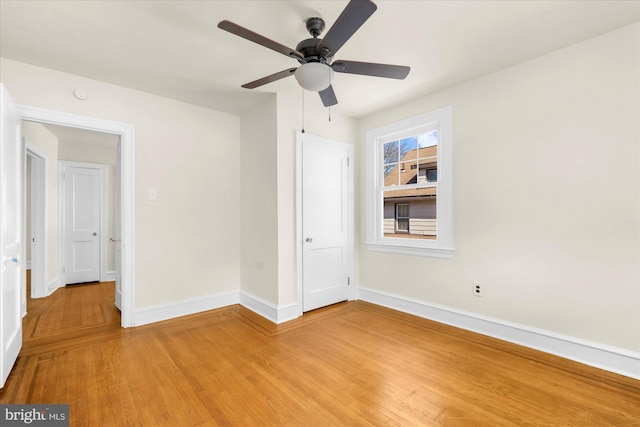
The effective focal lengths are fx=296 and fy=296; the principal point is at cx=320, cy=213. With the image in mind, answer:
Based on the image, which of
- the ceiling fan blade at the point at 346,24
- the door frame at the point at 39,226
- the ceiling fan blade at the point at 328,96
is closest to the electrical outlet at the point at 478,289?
the ceiling fan blade at the point at 328,96

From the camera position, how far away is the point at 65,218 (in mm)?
5184

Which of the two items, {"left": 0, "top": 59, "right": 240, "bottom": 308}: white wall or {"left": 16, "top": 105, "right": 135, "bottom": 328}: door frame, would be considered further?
{"left": 16, "top": 105, "right": 135, "bottom": 328}: door frame

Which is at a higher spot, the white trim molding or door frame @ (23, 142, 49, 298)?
door frame @ (23, 142, 49, 298)

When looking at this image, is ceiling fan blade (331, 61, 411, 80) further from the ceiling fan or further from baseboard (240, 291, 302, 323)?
baseboard (240, 291, 302, 323)

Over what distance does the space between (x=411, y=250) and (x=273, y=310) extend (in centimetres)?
181

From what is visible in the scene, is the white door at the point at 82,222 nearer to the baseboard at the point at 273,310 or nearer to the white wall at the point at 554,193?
the baseboard at the point at 273,310

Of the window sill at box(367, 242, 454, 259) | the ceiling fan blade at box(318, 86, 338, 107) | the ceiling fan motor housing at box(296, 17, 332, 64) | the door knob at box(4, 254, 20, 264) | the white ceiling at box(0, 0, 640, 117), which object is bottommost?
the window sill at box(367, 242, 454, 259)

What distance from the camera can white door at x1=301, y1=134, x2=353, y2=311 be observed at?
3701 mm

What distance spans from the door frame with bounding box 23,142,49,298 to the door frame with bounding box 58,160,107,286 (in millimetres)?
453

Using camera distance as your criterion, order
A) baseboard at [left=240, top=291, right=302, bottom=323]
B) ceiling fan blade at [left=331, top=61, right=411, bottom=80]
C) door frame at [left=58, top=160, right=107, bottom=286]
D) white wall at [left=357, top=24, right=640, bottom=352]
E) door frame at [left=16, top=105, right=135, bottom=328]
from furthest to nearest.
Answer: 1. door frame at [left=58, top=160, right=107, bottom=286]
2. baseboard at [left=240, top=291, right=302, bottom=323]
3. door frame at [left=16, top=105, right=135, bottom=328]
4. white wall at [left=357, top=24, right=640, bottom=352]
5. ceiling fan blade at [left=331, top=61, right=411, bottom=80]

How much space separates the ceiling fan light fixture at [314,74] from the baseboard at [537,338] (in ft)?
8.96

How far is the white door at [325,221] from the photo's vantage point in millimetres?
3701

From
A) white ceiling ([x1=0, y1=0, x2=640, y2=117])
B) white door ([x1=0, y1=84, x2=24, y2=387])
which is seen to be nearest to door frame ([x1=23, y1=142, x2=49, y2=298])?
white door ([x1=0, y1=84, x2=24, y2=387])

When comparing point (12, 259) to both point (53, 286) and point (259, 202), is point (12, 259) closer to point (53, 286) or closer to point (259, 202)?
point (259, 202)
